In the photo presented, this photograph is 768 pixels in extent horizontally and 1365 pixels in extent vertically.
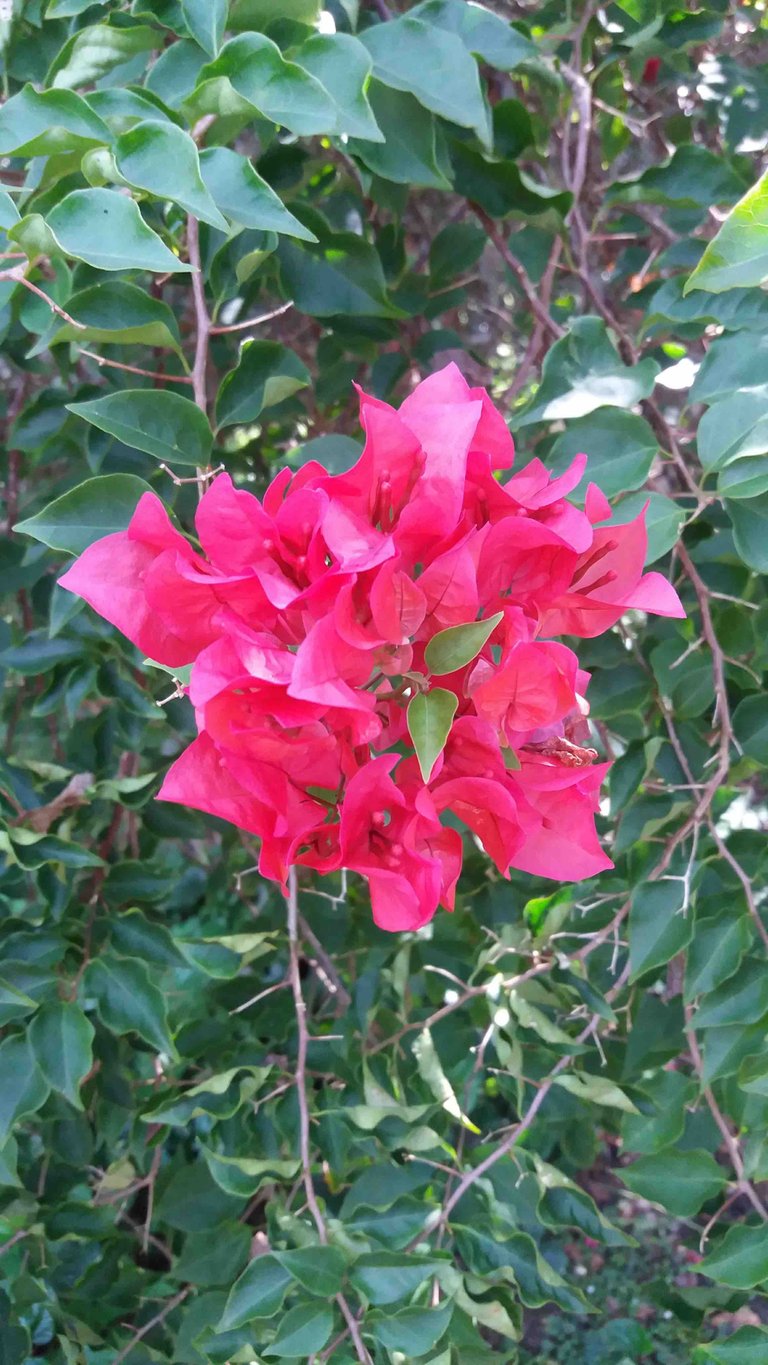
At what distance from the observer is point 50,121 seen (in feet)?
1.50

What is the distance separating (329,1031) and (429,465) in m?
0.67

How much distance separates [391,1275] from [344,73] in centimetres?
66

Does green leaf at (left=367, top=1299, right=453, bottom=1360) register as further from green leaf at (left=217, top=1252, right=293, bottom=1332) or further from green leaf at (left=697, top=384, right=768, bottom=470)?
green leaf at (left=697, top=384, right=768, bottom=470)

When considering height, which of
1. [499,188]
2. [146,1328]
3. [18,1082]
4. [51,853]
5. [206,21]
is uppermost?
[206,21]

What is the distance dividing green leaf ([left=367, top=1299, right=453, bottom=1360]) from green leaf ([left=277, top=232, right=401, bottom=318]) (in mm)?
629

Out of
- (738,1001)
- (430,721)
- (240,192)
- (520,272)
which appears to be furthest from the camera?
(520,272)

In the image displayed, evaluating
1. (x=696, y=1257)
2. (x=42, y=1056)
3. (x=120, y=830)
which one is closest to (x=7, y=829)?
(x=42, y=1056)

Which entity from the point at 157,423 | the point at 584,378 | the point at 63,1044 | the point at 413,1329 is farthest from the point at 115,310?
the point at 413,1329

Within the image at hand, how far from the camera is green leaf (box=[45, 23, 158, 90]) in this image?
533 millimetres

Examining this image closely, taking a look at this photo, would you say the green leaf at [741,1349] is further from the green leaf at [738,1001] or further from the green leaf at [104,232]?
the green leaf at [104,232]

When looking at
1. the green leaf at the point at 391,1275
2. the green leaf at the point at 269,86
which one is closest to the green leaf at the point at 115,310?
the green leaf at the point at 269,86

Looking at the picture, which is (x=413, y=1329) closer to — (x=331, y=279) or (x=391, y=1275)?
(x=391, y=1275)

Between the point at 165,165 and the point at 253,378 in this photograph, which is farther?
the point at 253,378

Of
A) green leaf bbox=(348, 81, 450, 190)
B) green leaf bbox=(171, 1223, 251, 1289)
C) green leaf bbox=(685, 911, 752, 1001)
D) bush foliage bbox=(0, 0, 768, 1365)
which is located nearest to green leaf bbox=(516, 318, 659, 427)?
bush foliage bbox=(0, 0, 768, 1365)
